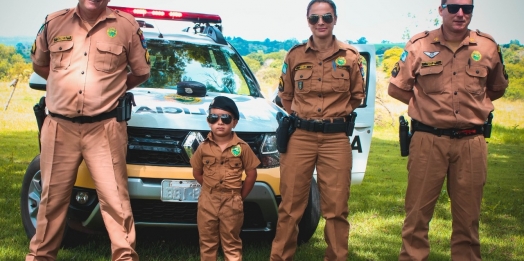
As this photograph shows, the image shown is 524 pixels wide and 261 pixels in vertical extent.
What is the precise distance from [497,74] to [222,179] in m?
1.85

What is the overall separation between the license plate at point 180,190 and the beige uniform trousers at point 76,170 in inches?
10.8

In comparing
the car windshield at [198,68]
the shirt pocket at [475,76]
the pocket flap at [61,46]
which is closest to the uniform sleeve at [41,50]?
the pocket flap at [61,46]

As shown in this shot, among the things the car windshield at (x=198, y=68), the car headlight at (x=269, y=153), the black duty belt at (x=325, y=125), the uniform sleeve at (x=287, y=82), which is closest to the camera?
the black duty belt at (x=325, y=125)

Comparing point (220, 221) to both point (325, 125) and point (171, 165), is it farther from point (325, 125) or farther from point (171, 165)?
point (325, 125)

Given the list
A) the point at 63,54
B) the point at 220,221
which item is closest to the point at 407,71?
the point at 220,221

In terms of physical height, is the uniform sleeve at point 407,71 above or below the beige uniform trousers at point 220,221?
above

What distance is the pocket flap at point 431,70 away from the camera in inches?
159

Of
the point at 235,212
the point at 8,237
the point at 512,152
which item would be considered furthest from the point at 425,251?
the point at 512,152

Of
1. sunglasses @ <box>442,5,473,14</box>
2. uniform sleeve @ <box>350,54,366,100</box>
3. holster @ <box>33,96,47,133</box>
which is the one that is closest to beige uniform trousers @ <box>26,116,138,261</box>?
holster @ <box>33,96,47,133</box>

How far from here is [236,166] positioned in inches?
163

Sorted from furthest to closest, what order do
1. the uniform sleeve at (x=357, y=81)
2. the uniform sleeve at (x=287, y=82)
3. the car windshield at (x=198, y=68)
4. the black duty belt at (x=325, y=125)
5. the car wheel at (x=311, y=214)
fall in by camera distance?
the car windshield at (x=198, y=68)
the car wheel at (x=311, y=214)
the uniform sleeve at (x=287, y=82)
the uniform sleeve at (x=357, y=81)
the black duty belt at (x=325, y=125)

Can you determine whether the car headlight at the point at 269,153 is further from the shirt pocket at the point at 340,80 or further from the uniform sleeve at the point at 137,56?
the uniform sleeve at the point at 137,56

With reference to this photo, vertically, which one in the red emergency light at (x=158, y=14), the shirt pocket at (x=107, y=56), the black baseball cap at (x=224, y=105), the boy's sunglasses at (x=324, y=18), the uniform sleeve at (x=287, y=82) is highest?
the red emergency light at (x=158, y=14)

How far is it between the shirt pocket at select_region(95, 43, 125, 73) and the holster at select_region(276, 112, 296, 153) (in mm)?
1104
